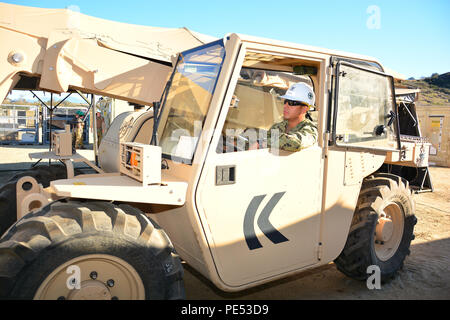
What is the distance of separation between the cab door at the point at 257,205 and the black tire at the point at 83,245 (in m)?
0.43

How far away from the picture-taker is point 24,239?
213 cm

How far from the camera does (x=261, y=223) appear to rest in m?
2.90

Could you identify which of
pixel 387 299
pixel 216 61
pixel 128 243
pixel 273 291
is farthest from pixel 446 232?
pixel 128 243

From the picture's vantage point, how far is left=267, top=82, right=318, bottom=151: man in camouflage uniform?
294 cm

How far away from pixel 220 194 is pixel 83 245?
101 cm

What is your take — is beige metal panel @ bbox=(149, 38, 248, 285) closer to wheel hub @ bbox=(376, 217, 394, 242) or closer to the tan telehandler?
the tan telehandler

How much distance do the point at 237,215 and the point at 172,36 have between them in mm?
2659

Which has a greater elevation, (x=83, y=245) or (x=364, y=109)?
(x=364, y=109)

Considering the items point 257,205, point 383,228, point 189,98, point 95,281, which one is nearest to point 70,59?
point 189,98

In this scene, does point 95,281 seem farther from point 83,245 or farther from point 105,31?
point 105,31

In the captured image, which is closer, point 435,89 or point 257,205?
point 257,205

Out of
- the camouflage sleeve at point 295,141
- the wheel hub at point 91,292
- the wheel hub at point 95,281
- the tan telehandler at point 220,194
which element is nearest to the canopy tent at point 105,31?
the tan telehandler at point 220,194

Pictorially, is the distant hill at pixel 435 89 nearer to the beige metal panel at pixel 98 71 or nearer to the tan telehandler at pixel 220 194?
the tan telehandler at pixel 220 194
